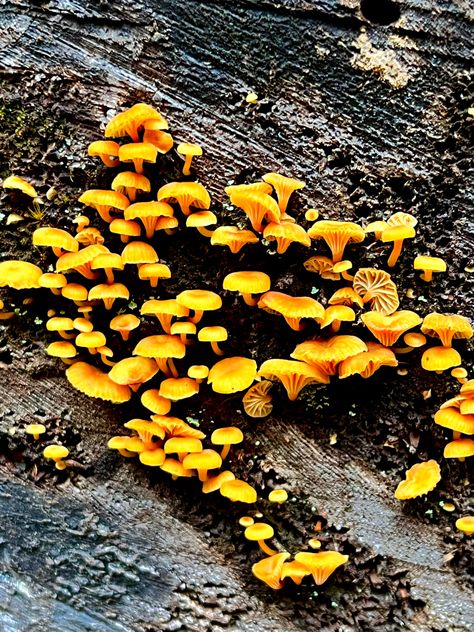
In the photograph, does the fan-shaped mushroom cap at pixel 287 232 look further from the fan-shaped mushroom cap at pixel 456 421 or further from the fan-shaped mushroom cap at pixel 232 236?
the fan-shaped mushroom cap at pixel 456 421

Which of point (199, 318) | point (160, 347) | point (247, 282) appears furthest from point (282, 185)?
point (160, 347)

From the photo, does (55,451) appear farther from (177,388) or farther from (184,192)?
(184,192)

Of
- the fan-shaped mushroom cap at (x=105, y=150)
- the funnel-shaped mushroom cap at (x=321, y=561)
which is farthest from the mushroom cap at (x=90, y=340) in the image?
the funnel-shaped mushroom cap at (x=321, y=561)

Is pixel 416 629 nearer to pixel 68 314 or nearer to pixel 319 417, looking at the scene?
pixel 319 417

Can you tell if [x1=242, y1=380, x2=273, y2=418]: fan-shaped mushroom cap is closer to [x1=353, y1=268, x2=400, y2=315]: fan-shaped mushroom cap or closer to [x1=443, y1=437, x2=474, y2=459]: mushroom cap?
[x1=353, y1=268, x2=400, y2=315]: fan-shaped mushroom cap

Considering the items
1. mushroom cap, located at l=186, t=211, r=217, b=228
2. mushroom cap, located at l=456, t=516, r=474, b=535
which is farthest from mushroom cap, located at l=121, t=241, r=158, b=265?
mushroom cap, located at l=456, t=516, r=474, b=535
